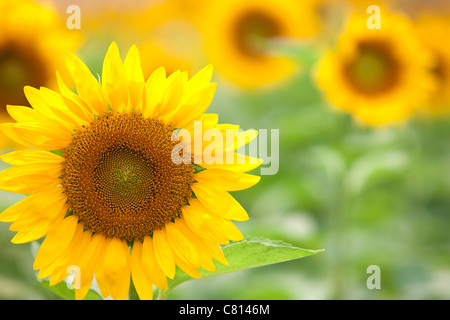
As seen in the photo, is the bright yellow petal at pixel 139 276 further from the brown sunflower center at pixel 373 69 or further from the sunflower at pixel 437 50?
the sunflower at pixel 437 50

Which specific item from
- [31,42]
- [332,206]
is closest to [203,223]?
[31,42]

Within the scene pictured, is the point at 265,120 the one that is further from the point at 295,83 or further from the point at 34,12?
the point at 34,12

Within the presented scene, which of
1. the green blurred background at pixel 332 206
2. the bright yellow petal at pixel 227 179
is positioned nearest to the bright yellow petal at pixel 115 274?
the bright yellow petal at pixel 227 179

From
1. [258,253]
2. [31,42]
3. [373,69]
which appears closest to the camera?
[258,253]

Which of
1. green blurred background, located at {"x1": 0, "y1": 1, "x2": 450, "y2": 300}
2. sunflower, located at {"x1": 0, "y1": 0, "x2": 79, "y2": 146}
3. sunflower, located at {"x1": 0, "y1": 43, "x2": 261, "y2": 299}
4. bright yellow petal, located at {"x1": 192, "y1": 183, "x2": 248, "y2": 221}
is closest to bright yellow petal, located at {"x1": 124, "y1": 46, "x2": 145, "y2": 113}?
sunflower, located at {"x1": 0, "y1": 43, "x2": 261, "y2": 299}

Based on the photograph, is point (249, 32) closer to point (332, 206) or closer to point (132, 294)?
point (332, 206)
